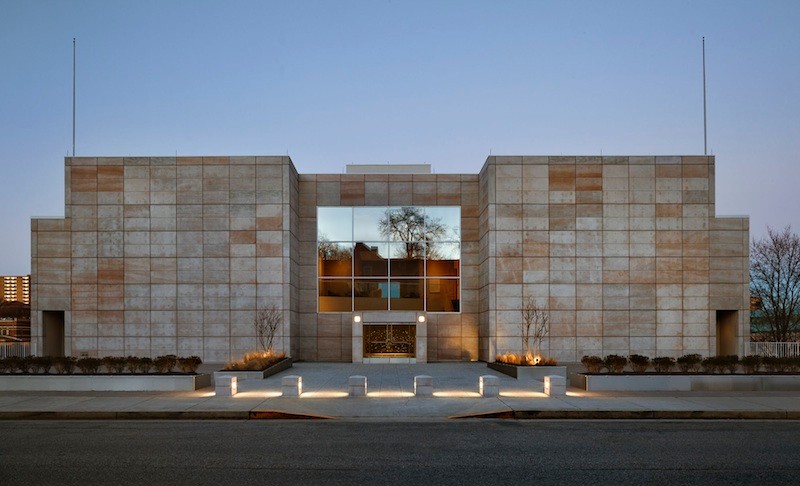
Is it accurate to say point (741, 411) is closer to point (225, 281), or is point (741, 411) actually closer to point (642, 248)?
point (642, 248)

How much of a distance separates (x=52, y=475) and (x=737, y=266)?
3623 centimetres

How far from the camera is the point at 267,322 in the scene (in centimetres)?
3572

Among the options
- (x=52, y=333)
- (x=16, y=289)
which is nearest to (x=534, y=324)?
(x=52, y=333)

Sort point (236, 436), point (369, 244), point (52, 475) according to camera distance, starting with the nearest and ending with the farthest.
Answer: point (52, 475) < point (236, 436) < point (369, 244)

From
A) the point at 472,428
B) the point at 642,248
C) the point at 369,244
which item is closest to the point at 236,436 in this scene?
the point at 472,428

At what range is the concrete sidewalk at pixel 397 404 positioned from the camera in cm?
1684

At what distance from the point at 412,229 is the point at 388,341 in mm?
7039

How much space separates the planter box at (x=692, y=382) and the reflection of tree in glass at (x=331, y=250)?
67.8 feet

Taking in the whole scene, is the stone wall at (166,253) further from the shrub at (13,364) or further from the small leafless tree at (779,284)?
the small leafless tree at (779,284)

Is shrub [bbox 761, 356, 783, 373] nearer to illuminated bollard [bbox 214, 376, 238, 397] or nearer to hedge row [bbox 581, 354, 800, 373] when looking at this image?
hedge row [bbox 581, 354, 800, 373]

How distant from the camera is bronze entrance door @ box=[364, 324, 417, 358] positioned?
38.1 metres

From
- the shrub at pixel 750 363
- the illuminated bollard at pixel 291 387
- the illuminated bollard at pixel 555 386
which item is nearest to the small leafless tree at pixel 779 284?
the shrub at pixel 750 363

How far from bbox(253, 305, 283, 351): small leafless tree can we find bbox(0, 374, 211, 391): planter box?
13.4m

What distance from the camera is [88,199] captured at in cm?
3656
